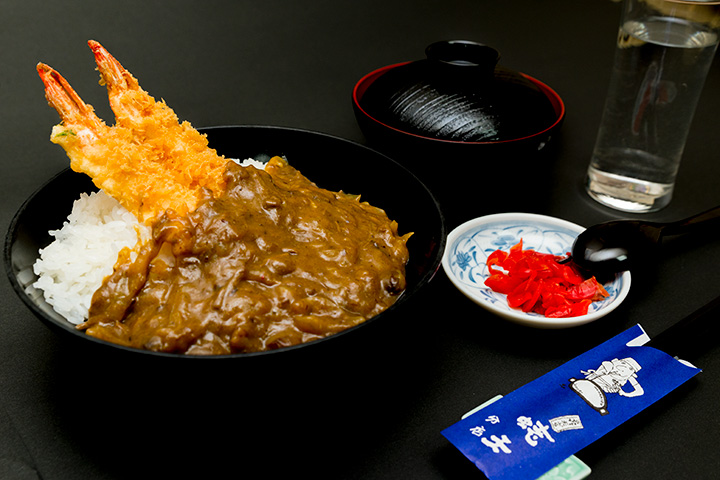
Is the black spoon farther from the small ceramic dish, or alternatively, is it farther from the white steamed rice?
the white steamed rice

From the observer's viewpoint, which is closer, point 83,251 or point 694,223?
point 83,251

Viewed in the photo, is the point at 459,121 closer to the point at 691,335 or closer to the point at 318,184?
the point at 318,184

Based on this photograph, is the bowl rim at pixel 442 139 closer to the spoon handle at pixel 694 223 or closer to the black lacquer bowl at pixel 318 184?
the black lacquer bowl at pixel 318 184

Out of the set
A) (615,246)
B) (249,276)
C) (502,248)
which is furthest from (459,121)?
(249,276)

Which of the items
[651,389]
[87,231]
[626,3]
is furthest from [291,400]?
[626,3]

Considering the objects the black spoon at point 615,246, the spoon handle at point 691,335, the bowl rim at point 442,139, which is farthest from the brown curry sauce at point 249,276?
the spoon handle at point 691,335

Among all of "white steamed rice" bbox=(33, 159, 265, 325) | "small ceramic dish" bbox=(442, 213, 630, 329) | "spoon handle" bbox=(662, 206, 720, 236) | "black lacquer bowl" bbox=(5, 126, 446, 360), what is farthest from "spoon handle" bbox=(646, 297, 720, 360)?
"white steamed rice" bbox=(33, 159, 265, 325)

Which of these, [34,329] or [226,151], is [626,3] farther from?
[34,329]
